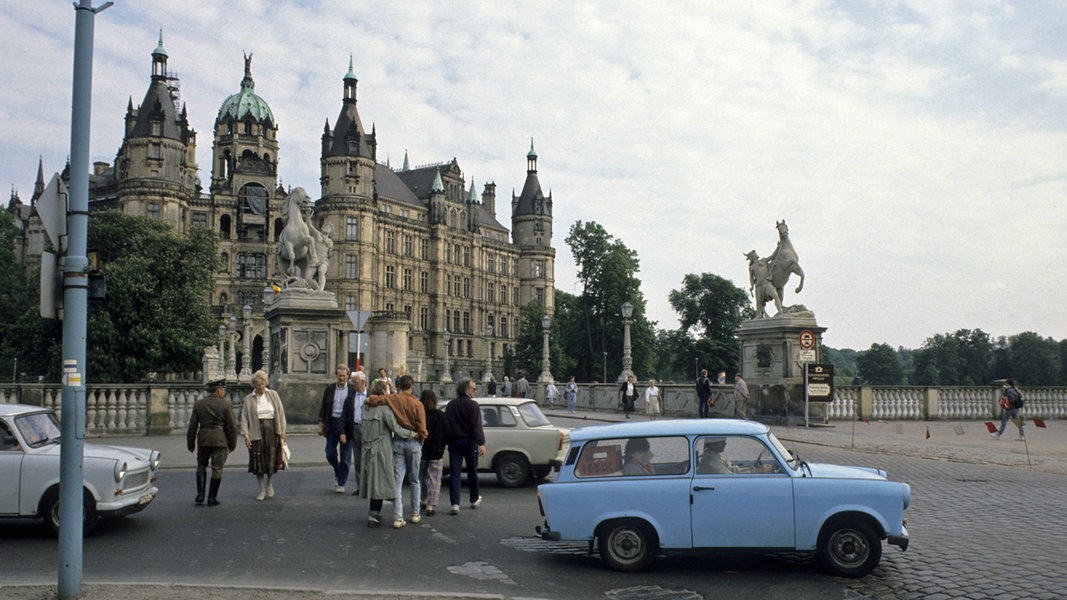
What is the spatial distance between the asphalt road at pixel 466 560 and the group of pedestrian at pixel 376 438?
0.40 metres

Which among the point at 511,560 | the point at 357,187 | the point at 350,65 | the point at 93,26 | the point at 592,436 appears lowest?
the point at 511,560

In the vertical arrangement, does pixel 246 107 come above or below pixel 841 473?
above

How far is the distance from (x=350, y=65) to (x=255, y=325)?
3162 centimetres

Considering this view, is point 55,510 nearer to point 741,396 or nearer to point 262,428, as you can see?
point 262,428

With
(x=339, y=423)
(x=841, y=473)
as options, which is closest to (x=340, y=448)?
(x=339, y=423)

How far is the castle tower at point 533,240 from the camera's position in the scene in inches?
4889

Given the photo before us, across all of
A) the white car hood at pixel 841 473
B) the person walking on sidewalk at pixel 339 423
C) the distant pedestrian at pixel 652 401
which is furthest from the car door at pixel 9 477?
the distant pedestrian at pixel 652 401

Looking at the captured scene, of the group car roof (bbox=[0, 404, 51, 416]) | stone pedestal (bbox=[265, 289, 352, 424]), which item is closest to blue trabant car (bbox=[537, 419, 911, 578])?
car roof (bbox=[0, 404, 51, 416])

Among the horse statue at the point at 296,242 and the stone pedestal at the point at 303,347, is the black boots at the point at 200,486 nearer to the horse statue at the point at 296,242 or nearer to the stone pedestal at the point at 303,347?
the stone pedestal at the point at 303,347

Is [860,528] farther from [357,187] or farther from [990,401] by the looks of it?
[357,187]

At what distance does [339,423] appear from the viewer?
43.8 feet

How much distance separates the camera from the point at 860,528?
7.77 meters

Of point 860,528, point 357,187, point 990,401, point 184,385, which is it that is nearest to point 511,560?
point 860,528

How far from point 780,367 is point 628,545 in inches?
740
